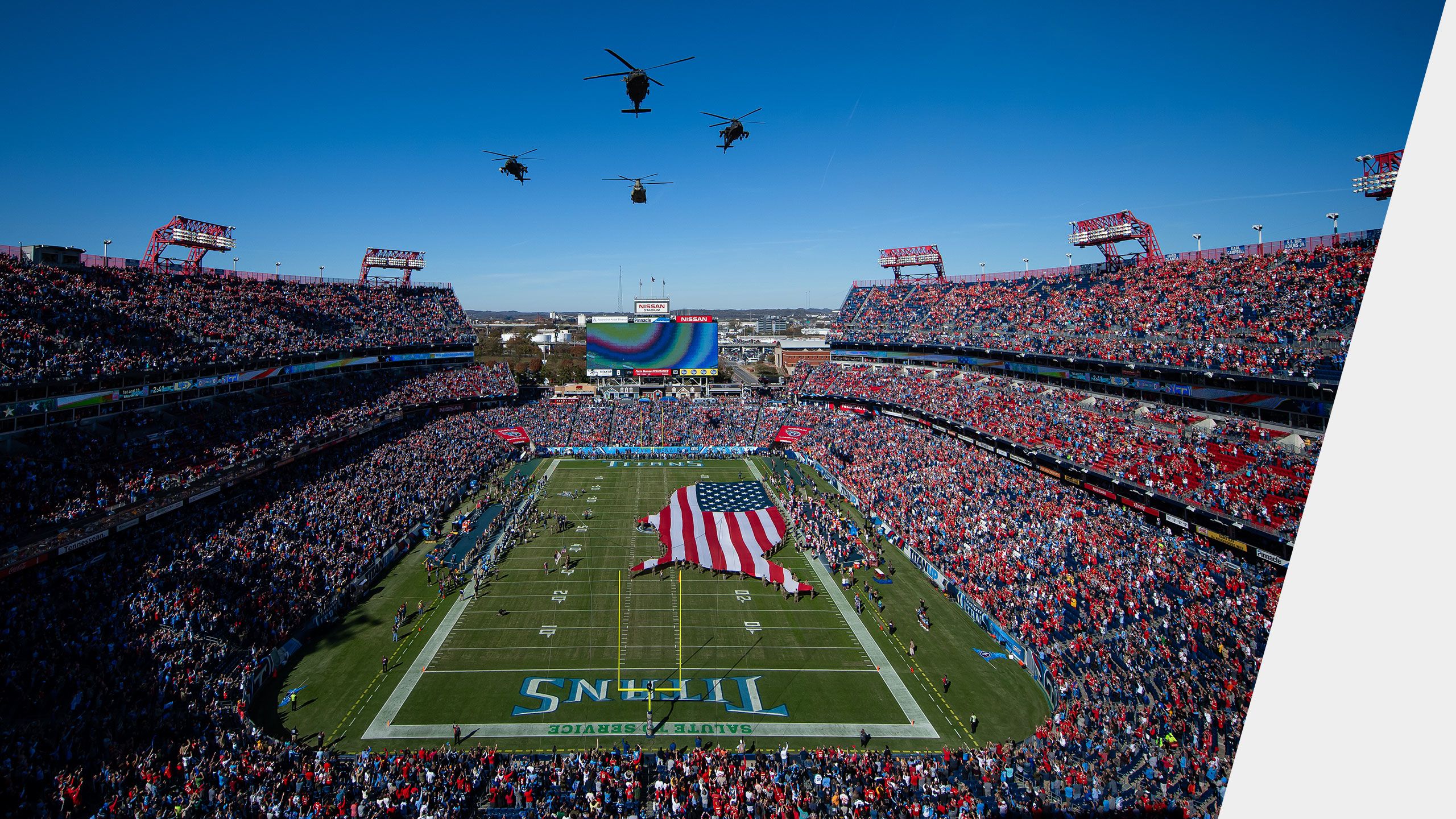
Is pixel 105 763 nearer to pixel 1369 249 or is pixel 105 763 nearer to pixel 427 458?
pixel 427 458

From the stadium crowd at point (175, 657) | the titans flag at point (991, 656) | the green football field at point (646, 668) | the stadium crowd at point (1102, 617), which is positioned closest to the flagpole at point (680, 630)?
the green football field at point (646, 668)

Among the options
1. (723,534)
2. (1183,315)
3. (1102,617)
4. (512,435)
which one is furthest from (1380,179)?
(512,435)

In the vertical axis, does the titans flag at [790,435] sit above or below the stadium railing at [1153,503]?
below

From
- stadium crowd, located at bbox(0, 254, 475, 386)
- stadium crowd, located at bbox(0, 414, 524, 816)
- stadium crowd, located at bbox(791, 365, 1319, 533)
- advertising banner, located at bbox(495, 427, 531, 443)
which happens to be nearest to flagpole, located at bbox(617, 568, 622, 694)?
stadium crowd, located at bbox(0, 414, 524, 816)

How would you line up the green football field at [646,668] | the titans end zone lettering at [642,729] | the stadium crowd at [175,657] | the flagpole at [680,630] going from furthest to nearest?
the flagpole at [680,630] → the green football field at [646,668] → the titans end zone lettering at [642,729] → the stadium crowd at [175,657]

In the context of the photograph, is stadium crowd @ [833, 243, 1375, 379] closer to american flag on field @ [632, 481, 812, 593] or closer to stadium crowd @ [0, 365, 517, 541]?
american flag on field @ [632, 481, 812, 593]

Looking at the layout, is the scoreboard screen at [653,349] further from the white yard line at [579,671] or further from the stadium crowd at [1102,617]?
the white yard line at [579,671]
